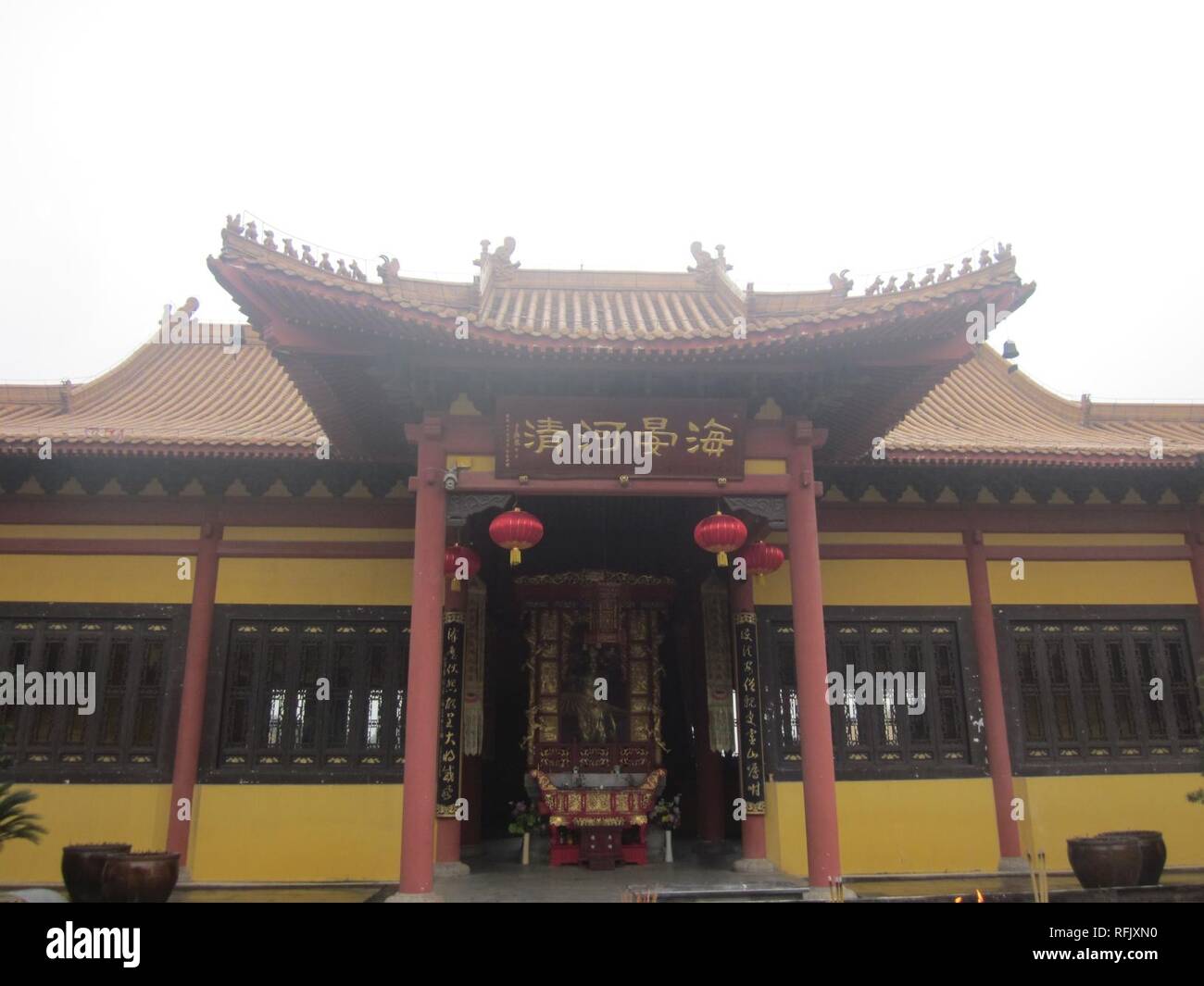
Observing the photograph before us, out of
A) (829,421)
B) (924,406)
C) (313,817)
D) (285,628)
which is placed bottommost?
(313,817)

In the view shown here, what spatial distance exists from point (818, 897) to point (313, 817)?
5.68 meters

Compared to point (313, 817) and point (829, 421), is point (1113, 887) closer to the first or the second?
point (829, 421)

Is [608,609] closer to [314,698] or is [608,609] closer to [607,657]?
[607,657]

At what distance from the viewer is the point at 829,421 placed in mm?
9398

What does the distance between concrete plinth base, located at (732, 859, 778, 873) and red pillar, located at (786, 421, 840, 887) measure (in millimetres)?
1553

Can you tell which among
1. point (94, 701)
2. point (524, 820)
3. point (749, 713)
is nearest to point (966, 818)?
point (749, 713)

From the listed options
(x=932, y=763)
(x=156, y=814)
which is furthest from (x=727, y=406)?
(x=156, y=814)

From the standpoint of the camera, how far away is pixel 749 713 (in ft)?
34.4

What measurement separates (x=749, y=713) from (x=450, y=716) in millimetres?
3541

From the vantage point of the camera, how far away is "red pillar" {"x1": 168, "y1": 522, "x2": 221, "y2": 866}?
9.77m

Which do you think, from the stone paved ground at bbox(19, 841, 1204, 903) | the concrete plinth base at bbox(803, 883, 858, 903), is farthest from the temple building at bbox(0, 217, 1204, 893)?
the concrete plinth base at bbox(803, 883, 858, 903)

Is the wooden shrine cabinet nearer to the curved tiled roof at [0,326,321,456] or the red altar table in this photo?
the red altar table

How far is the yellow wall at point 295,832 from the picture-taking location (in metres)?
9.75
